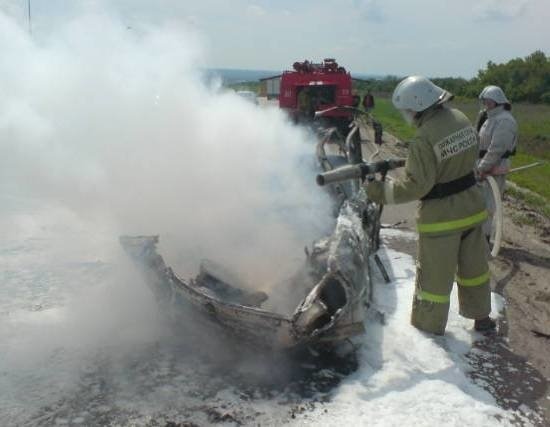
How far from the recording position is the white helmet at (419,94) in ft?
13.6

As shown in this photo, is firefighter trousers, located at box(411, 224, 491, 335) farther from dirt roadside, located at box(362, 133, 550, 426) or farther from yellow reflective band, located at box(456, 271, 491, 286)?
dirt roadside, located at box(362, 133, 550, 426)

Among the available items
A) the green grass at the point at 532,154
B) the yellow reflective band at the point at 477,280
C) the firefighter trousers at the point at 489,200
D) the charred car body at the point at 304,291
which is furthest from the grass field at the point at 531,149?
the charred car body at the point at 304,291

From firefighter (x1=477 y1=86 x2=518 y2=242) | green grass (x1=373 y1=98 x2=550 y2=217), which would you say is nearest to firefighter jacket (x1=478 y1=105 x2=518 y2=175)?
firefighter (x1=477 y1=86 x2=518 y2=242)

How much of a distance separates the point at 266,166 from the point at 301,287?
2098 mm

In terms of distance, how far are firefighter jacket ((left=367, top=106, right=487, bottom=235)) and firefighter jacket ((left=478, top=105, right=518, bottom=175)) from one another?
238 cm

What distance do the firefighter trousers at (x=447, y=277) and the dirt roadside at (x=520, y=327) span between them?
333 millimetres

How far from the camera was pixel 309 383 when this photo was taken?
12.3 feet

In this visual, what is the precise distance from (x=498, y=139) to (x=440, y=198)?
8.77ft

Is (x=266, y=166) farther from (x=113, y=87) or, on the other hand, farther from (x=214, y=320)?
(x=214, y=320)

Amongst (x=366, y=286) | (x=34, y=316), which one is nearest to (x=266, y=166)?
(x=366, y=286)

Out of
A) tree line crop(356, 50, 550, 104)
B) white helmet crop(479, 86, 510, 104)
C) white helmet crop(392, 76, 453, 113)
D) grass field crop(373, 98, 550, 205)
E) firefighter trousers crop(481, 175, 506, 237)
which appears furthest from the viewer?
tree line crop(356, 50, 550, 104)

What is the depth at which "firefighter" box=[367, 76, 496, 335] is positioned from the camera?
4055mm

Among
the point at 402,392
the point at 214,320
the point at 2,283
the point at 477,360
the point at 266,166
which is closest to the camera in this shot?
the point at 402,392

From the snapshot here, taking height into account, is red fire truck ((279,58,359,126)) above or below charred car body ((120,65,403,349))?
above
